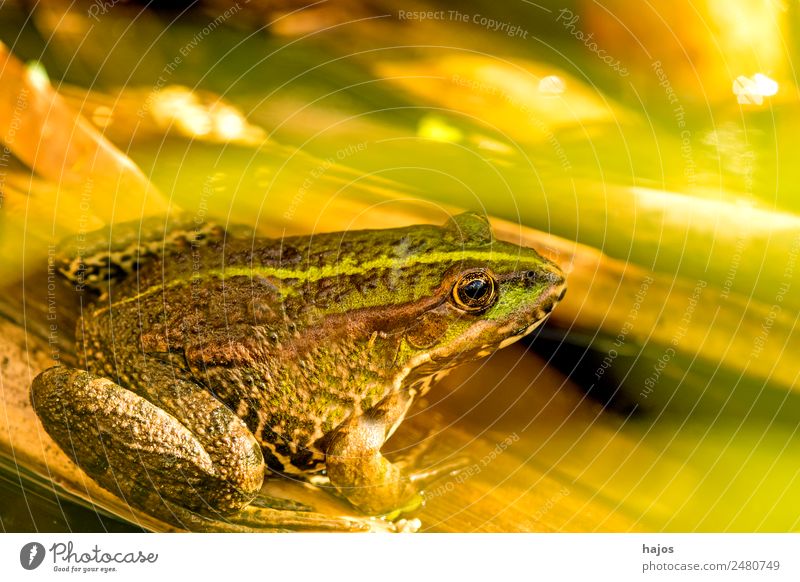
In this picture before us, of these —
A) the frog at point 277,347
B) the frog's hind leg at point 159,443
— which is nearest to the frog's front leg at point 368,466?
the frog at point 277,347

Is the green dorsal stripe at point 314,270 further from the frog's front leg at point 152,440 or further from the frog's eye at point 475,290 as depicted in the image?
the frog's front leg at point 152,440

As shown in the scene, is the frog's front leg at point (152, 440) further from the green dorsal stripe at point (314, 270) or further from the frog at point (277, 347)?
the green dorsal stripe at point (314, 270)

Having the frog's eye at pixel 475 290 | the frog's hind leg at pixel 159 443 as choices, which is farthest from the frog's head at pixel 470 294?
the frog's hind leg at pixel 159 443

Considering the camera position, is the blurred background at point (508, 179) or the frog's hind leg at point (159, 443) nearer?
the frog's hind leg at point (159, 443)

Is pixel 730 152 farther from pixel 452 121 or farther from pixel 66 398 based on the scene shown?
pixel 66 398

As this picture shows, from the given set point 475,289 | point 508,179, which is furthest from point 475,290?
point 508,179

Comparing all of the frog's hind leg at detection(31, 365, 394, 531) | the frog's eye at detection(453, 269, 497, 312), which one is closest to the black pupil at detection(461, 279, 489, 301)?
the frog's eye at detection(453, 269, 497, 312)

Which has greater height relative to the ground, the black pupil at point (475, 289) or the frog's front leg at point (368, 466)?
the black pupil at point (475, 289)

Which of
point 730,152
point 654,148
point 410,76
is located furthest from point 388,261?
point 730,152
